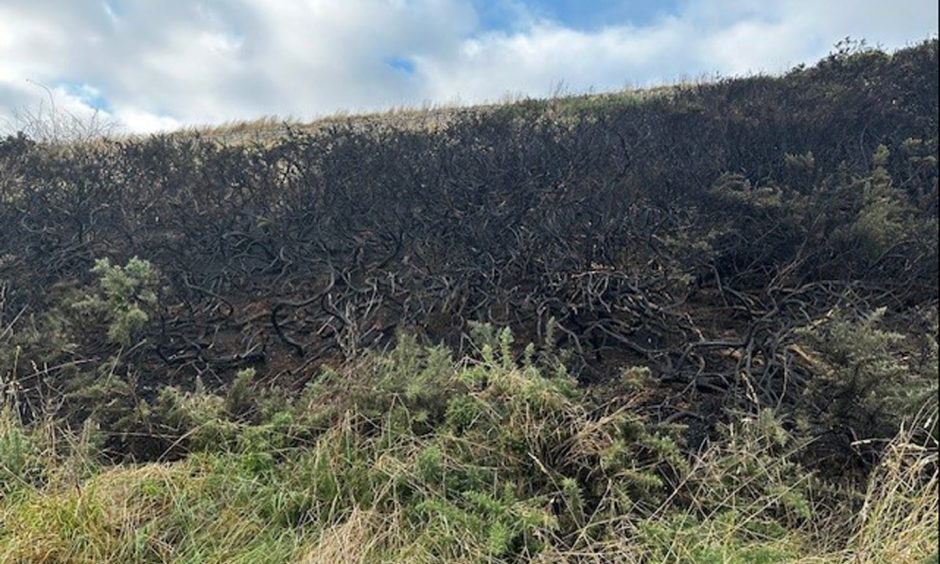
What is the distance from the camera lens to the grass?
2.29 meters

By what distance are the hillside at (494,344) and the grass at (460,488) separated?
12 millimetres

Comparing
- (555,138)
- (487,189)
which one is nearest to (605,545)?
(487,189)

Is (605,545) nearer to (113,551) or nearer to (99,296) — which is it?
(113,551)

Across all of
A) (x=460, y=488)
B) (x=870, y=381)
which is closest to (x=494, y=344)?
(x=460, y=488)

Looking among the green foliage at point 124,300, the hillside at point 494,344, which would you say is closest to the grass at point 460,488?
the hillside at point 494,344

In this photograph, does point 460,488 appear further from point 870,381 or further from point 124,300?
point 124,300

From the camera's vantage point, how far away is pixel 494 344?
A: 10.8 feet

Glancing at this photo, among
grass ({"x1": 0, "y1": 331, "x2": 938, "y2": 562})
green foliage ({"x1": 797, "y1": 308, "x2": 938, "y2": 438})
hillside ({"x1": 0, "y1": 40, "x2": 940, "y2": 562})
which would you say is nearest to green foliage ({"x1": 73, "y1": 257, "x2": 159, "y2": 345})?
hillside ({"x1": 0, "y1": 40, "x2": 940, "y2": 562})

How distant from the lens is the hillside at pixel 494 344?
2.43m

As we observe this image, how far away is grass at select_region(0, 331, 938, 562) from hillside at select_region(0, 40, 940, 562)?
0.04ft

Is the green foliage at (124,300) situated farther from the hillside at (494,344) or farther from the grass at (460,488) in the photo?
the grass at (460,488)

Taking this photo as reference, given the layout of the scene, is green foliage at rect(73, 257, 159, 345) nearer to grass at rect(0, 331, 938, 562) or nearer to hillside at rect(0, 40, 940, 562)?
hillside at rect(0, 40, 940, 562)

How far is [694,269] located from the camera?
4.00 meters

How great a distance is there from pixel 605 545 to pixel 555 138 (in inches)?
195
